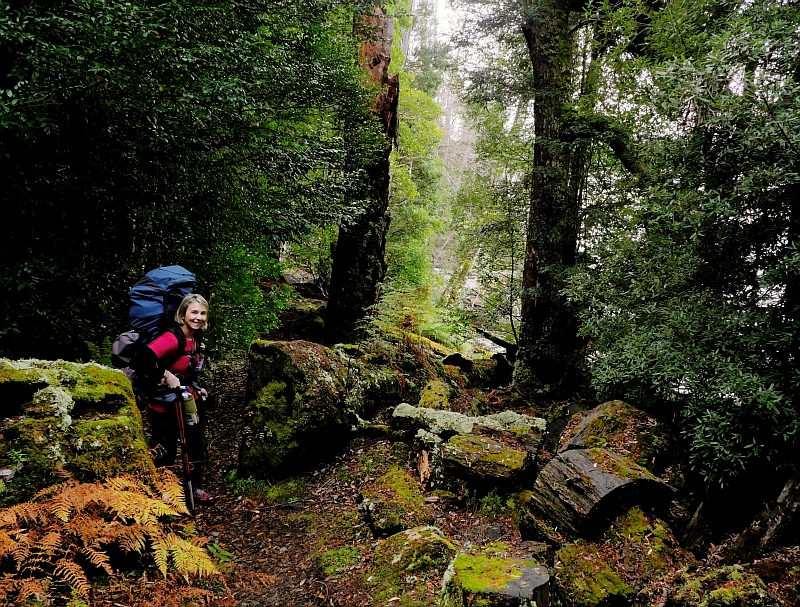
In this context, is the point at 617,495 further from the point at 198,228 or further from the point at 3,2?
the point at 3,2

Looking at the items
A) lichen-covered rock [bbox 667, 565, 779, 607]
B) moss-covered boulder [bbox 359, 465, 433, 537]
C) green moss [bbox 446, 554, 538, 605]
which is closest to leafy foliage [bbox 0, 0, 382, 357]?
moss-covered boulder [bbox 359, 465, 433, 537]

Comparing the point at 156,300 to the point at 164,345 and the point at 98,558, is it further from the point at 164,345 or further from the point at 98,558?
the point at 98,558

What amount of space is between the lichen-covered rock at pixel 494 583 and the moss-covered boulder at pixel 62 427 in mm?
2462

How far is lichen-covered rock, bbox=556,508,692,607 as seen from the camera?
3945mm

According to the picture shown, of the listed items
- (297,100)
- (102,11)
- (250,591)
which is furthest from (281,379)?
(102,11)

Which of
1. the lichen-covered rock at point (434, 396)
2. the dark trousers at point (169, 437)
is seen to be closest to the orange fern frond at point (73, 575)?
the dark trousers at point (169, 437)

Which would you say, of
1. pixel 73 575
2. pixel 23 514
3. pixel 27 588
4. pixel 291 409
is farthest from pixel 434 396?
pixel 27 588

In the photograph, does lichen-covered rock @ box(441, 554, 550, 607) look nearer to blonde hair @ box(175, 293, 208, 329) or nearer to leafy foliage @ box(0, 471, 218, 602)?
leafy foliage @ box(0, 471, 218, 602)

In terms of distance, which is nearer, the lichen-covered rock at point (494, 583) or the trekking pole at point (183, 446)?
the lichen-covered rock at point (494, 583)

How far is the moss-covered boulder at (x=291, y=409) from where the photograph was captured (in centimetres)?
617

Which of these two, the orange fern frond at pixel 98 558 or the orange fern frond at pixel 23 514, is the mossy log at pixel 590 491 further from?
the orange fern frond at pixel 23 514

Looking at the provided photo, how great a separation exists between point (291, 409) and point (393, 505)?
196 centimetres

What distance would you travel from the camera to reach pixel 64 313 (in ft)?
17.9

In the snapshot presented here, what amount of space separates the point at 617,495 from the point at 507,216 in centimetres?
821
